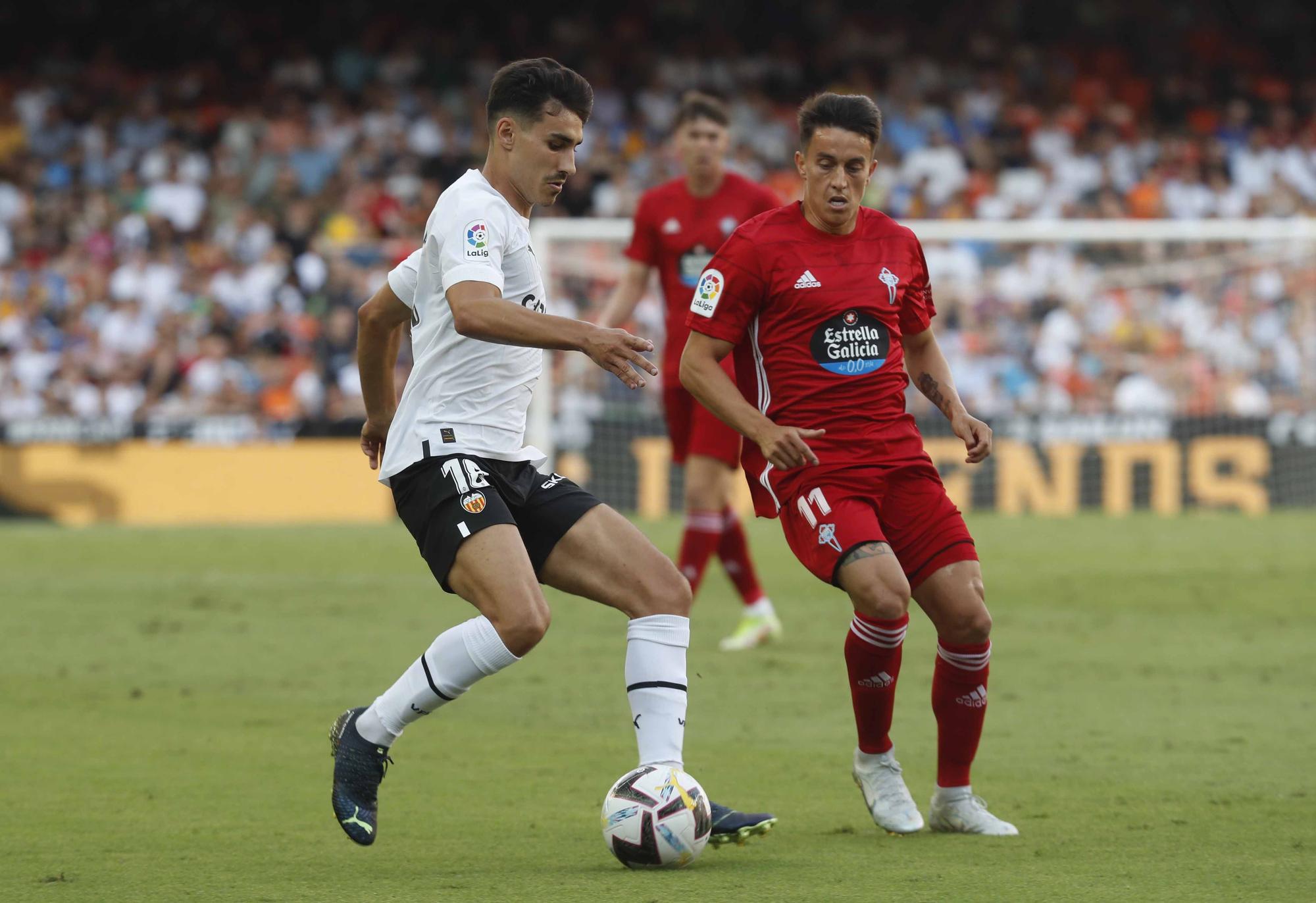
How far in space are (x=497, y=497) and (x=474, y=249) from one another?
2.36ft

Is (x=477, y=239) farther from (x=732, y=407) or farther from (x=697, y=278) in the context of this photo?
(x=697, y=278)

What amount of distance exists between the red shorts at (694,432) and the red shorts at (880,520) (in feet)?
12.8

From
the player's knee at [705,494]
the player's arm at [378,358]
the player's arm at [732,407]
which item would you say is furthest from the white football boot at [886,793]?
the player's knee at [705,494]

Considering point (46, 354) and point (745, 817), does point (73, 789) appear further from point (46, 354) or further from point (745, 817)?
point (46, 354)

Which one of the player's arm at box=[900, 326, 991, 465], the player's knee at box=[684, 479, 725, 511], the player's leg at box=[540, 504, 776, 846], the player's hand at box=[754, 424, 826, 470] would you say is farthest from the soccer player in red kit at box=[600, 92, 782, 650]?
the player's leg at box=[540, 504, 776, 846]

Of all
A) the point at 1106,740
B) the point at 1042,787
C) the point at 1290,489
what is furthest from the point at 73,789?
the point at 1290,489

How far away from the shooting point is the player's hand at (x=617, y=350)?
4621 mm

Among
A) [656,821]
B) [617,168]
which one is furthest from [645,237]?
[617,168]

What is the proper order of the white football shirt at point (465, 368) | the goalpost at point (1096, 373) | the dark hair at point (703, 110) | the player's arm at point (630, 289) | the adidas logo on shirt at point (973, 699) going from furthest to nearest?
1. the goalpost at point (1096, 373)
2. the player's arm at point (630, 289)
3. the dark hair at point (703, 110)
4. the adidas logo on shirt at point (973, 699)
5. the white football shirt at point (465, 368)

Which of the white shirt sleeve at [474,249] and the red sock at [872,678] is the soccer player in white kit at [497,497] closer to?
the white shirt sleeve at [474,249]

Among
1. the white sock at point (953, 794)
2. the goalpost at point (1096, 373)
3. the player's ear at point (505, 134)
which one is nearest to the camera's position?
the player's ear at point (505, 134)

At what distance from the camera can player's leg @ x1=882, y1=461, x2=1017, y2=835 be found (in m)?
5.43

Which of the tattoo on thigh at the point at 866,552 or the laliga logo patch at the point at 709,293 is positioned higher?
the laliga logo patch at the point at 709,293

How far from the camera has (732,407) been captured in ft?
17.9
